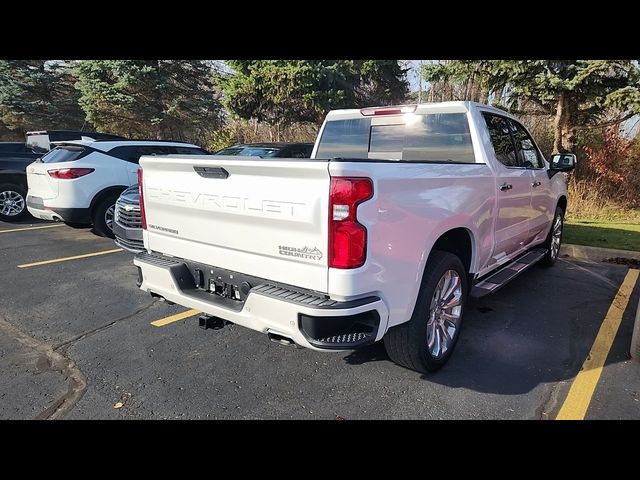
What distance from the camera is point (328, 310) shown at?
2281mm

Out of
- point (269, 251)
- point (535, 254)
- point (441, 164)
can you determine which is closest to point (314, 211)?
point (269, 251)

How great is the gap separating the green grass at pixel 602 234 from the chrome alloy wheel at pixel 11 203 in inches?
441

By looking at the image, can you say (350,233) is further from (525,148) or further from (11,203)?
(11,203)

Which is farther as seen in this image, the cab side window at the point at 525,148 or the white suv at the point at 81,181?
the white suv at the point at 81,181

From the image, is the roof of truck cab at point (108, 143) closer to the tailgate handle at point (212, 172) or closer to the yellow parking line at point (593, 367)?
the tailgate handle at point (212, 172)

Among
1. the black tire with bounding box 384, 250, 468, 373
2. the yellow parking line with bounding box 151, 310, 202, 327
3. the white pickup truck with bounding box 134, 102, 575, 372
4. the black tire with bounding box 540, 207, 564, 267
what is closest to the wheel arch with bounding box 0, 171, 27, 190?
the yellow parking line with bounding box 151, 310, 202, 327

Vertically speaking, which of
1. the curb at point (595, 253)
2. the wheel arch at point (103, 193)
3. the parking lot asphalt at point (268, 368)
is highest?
the wheel arch at point (103, 193)

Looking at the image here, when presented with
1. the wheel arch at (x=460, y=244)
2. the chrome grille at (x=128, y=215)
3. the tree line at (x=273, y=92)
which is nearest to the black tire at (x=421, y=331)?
the wheel arch at (x=460, y=244)

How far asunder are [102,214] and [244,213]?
579cm

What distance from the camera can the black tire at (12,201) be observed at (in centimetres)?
901

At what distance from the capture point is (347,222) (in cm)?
228
